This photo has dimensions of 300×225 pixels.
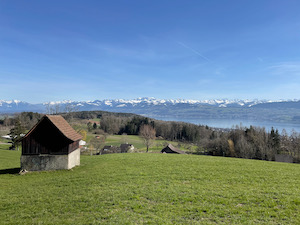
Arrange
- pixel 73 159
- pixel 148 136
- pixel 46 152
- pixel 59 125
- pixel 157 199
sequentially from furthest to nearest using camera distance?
pixel 148 136
pixel 73 159
pixel 59 125
pixel 46 152
pixel 157 199

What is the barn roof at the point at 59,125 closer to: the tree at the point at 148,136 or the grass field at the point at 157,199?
the grass field at the point at 157,199

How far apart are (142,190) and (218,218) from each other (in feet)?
15.2

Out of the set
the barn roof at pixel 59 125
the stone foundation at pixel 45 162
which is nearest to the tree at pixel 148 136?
the barn roof at pixel 59 125

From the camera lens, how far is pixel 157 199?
32.4ft

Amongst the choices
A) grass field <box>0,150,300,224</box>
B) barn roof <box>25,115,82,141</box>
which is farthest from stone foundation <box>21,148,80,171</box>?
grass field <box>0,150,300,224</box>

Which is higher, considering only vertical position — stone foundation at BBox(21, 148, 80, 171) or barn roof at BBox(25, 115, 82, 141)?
barn roof at BBox(25, 115, 82, 141)

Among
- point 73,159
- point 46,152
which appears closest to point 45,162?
point 46,152

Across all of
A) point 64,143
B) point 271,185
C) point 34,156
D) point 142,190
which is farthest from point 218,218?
point 34,156

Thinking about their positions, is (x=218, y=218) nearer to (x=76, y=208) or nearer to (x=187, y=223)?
(x=187, y=223)

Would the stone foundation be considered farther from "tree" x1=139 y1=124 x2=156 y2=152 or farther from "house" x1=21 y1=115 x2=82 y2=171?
"tree" x1=139 y1=124 x2=156 y2=152

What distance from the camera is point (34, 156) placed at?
18.6 m

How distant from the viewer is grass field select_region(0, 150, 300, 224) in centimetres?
796

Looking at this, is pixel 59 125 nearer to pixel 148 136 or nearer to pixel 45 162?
pixel 45 162

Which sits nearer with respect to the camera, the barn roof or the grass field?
the grass field
